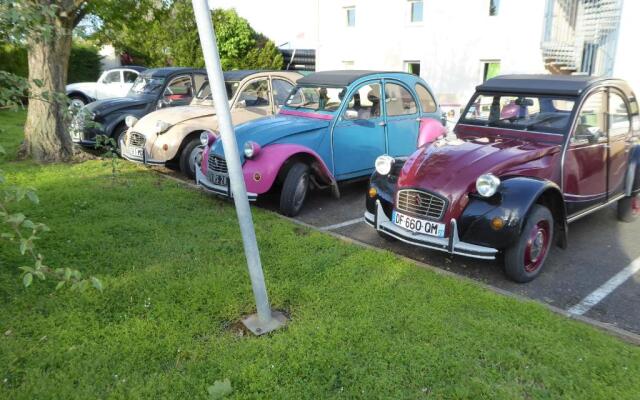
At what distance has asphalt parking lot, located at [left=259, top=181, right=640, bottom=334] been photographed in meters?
4.03

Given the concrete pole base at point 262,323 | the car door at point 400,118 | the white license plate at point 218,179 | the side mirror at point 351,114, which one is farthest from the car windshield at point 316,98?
the concrete pole base at point 262,323

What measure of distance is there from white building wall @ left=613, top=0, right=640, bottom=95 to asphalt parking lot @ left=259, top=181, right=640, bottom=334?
721cm

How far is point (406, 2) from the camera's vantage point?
17.3m

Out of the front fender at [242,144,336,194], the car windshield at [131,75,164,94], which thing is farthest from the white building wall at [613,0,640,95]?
the car windshield at [131,75,164,94]

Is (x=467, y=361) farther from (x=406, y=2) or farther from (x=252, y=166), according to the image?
(x=406, y=2)

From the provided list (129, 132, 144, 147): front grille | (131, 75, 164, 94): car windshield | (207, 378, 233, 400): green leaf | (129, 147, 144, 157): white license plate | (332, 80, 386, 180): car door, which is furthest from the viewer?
(131, 75, 164, 94): car windshield

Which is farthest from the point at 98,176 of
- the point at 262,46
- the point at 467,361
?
the point at 262,46

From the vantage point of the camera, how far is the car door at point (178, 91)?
9.88m

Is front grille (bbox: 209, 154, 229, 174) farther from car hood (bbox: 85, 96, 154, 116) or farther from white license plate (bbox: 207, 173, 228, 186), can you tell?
car hood (bbox: 85, 96, 154, 116)

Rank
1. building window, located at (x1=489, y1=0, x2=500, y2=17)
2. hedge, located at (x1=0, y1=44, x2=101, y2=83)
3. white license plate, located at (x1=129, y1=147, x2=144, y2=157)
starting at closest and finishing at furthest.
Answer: white license plate, located at (x1=129, y1=147, x2=144, y2=157) → building window, located at (x1=489, y1=0, x2=500, y2=17) → hedge, located at (x1=0, y1=44, x2=101, y2=83)

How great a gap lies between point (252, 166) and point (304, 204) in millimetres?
1143

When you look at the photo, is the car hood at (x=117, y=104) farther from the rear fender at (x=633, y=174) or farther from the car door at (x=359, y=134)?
the rear fender at (x=633, y=174)

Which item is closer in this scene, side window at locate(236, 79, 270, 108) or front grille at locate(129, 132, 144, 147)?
front grille at locate(129, 132, 144, 147)

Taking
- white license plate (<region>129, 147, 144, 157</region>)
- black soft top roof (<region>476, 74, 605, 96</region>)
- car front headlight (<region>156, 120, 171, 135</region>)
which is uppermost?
black soft top roof (<region>476, 74, 605, 96</region>)
